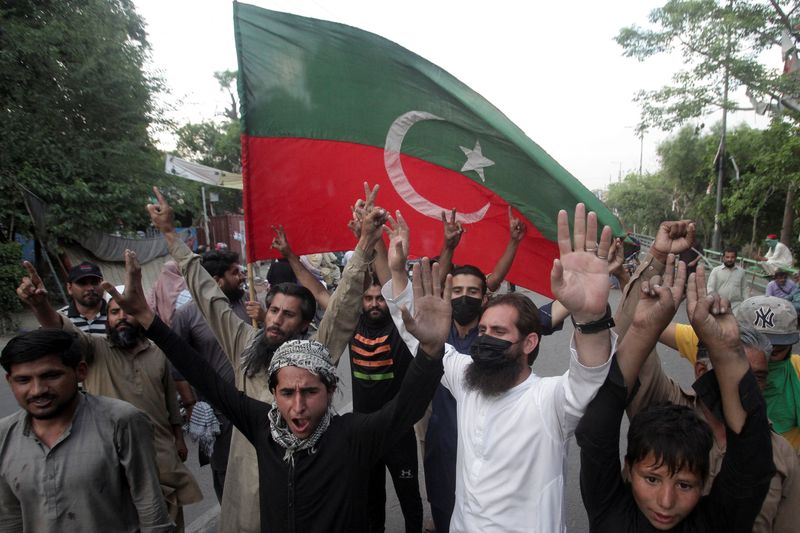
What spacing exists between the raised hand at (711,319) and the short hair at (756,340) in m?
0.72

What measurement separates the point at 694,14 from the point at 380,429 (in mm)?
17037

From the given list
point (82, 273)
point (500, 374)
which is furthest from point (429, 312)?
point (82, 273)

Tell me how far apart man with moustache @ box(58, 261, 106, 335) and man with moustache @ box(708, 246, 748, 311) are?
8.58m

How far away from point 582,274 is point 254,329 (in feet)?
5.92

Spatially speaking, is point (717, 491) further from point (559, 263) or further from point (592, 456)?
point (559, 263)

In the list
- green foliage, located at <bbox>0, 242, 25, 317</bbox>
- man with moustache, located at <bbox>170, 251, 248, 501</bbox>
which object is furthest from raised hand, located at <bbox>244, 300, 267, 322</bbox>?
green foliage, located at <bbox>0, 242, 25, 317</bbox>

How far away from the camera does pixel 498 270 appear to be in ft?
11.8

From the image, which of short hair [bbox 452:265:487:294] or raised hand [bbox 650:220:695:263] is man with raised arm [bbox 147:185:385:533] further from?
raised hand [bbox 650:220:695:263]

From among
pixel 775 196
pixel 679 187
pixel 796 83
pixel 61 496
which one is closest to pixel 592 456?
pixel 61 496

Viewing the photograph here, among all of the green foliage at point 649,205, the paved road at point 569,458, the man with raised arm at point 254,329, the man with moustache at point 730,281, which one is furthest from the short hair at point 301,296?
the green foliage at point 649,205

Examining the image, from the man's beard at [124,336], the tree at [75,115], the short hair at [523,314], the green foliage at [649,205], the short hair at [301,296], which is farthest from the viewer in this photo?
the green foliage at [649,205]

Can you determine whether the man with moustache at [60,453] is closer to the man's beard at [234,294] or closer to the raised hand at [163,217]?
the raised hand at [163,217]

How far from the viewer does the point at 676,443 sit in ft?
5.40

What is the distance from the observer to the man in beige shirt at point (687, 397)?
6.04 feet
